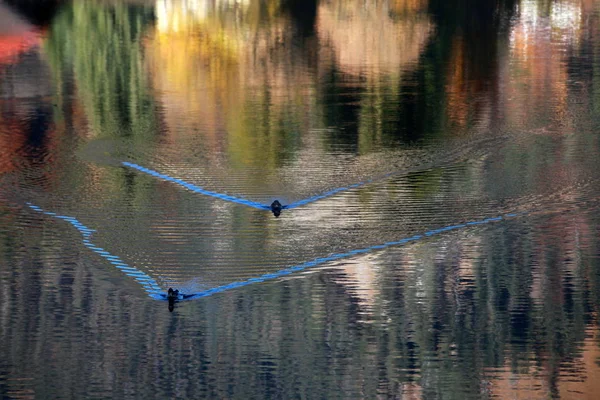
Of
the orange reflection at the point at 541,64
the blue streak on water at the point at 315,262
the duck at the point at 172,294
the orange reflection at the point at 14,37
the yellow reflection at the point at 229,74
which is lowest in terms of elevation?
the blue streak on water at the point at 315,262

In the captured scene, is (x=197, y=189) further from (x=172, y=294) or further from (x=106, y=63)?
(x=106, y=63)

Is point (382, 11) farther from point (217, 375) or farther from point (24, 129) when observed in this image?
point (217, 375)

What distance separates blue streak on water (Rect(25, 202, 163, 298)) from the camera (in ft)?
24.3

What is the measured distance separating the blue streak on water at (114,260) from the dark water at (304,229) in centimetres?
2

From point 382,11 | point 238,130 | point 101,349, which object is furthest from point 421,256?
point 382,11

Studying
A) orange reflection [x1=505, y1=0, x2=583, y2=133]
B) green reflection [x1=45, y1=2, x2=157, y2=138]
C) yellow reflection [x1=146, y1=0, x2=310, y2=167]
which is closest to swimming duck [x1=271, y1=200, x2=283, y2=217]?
yellow reflection [x1=146, y1=0, x2=310, y2=167]

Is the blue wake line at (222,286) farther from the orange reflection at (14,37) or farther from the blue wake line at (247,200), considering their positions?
the orange reflection at (14,37)

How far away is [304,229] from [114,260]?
53.8 inches

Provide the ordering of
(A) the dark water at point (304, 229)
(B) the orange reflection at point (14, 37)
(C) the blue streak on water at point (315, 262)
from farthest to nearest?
(B) the orange reflection at point (14, 37), (C) the blue streak on water at point (315, 262), (A) the dark water at point (304, 229)

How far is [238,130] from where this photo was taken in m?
11.5

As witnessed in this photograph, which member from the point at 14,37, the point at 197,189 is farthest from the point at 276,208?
the point at 14,37

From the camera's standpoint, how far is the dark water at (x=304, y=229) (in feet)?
21.0

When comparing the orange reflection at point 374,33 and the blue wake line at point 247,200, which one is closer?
the blue wake line at point 247,200

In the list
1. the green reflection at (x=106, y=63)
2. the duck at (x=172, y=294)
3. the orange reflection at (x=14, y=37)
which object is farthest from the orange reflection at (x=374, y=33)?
the duck at (x=172, y=294)
